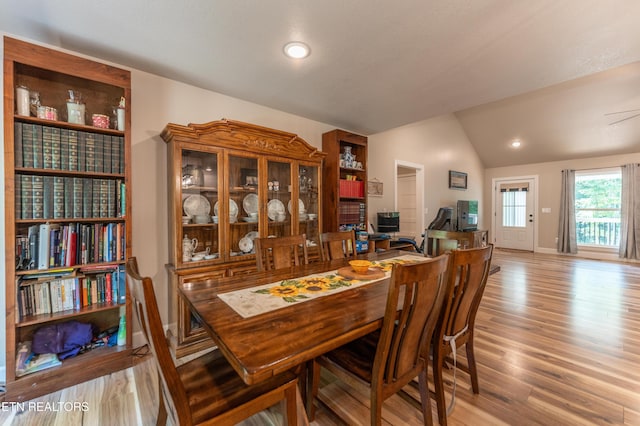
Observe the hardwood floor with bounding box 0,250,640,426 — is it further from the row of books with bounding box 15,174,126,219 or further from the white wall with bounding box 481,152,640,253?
the white wall with bounding box 481,152,640,253

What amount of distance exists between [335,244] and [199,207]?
1.28 metres

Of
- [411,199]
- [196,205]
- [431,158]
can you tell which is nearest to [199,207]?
[196,205]

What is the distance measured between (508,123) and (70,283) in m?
7.53

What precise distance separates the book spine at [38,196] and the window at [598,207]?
29.8ft

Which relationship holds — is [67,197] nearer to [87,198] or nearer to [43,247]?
[87,198]

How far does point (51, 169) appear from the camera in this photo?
1729 millimetres

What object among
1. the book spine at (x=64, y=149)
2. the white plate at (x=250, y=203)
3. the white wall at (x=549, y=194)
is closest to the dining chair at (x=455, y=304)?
the white plate at (x=250, y=203)

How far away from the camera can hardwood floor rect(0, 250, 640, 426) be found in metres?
1.51

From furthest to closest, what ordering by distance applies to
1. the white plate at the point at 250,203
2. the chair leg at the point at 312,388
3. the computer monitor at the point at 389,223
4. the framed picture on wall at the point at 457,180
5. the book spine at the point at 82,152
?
the framed picture on wall at the point at 457,180 → the computer monitor at the point at 389,223 → the white plate at the point at 250,203 → the book spine at the point at 82,152 → the chair leg at the point at 312,388

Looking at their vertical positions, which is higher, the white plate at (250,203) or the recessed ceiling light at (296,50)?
the recessed ceiling light at (296,50)

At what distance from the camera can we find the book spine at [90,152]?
186 centimetres

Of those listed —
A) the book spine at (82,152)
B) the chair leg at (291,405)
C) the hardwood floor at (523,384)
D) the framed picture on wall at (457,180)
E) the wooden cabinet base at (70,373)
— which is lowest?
the hardwood floor at (523,384)

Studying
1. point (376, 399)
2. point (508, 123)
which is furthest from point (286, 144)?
point (508, 123)

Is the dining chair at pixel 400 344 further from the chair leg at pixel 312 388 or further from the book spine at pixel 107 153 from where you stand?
the book spine at pixel 107 153
